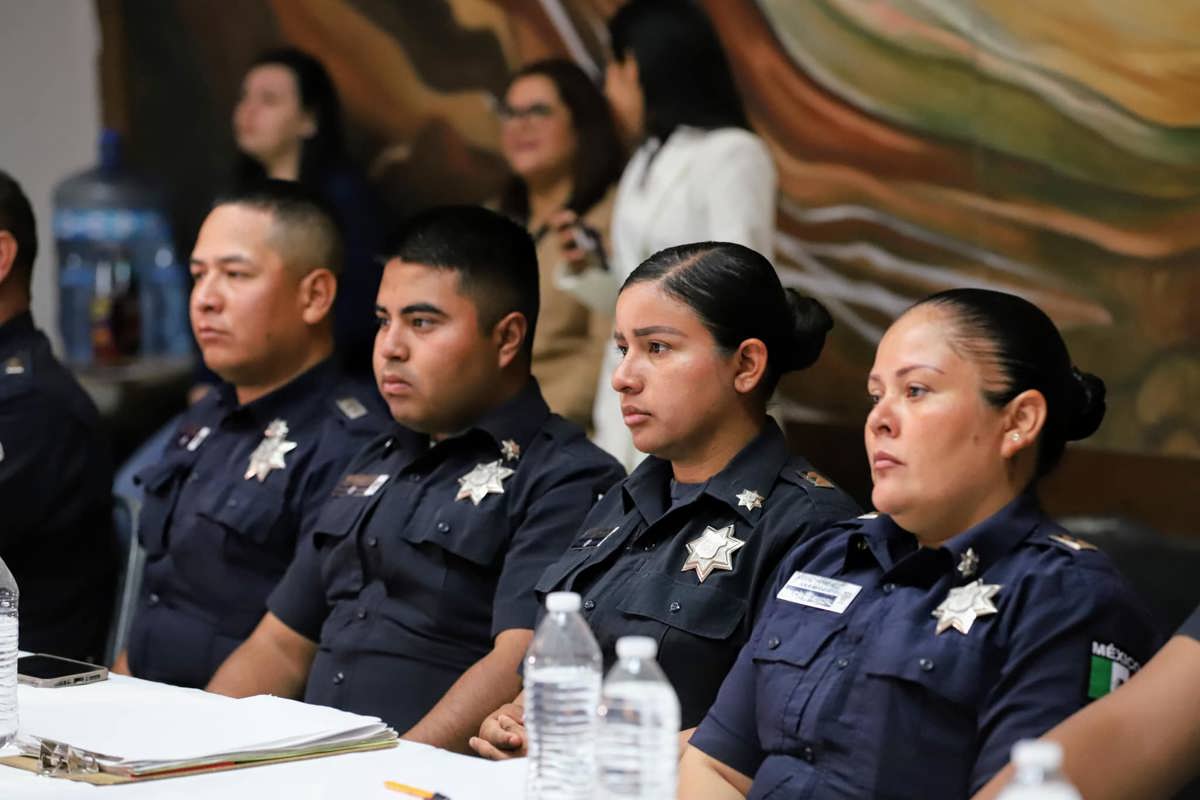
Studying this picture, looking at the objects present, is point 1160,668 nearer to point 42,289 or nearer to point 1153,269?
point 1153,269

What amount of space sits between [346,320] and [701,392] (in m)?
2.08

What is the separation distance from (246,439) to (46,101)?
274cm

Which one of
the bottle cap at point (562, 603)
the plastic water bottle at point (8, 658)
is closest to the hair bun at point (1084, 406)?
the bottle cap at point (562, 603)

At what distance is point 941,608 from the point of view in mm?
1988

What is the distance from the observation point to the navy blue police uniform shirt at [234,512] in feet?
10.5

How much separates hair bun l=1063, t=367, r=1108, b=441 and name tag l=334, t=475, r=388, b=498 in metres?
1.30

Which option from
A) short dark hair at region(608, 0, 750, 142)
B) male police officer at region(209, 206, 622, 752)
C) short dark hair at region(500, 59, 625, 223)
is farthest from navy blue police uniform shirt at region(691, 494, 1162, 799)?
short dark hair at region(500, 59, 625, 223)

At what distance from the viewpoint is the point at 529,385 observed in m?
2.98

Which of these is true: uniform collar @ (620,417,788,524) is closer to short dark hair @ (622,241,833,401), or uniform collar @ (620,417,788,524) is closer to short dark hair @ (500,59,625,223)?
short dark hair @ (622,241,833,401)

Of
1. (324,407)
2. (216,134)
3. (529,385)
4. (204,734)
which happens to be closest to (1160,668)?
(204,734)

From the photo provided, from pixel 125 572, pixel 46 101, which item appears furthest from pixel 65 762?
pixel 46 101

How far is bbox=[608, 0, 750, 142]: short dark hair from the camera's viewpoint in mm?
4039

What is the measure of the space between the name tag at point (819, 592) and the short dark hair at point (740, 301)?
417 mm

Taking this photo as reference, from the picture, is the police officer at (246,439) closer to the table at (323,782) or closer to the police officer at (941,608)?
the table at (323,782)
